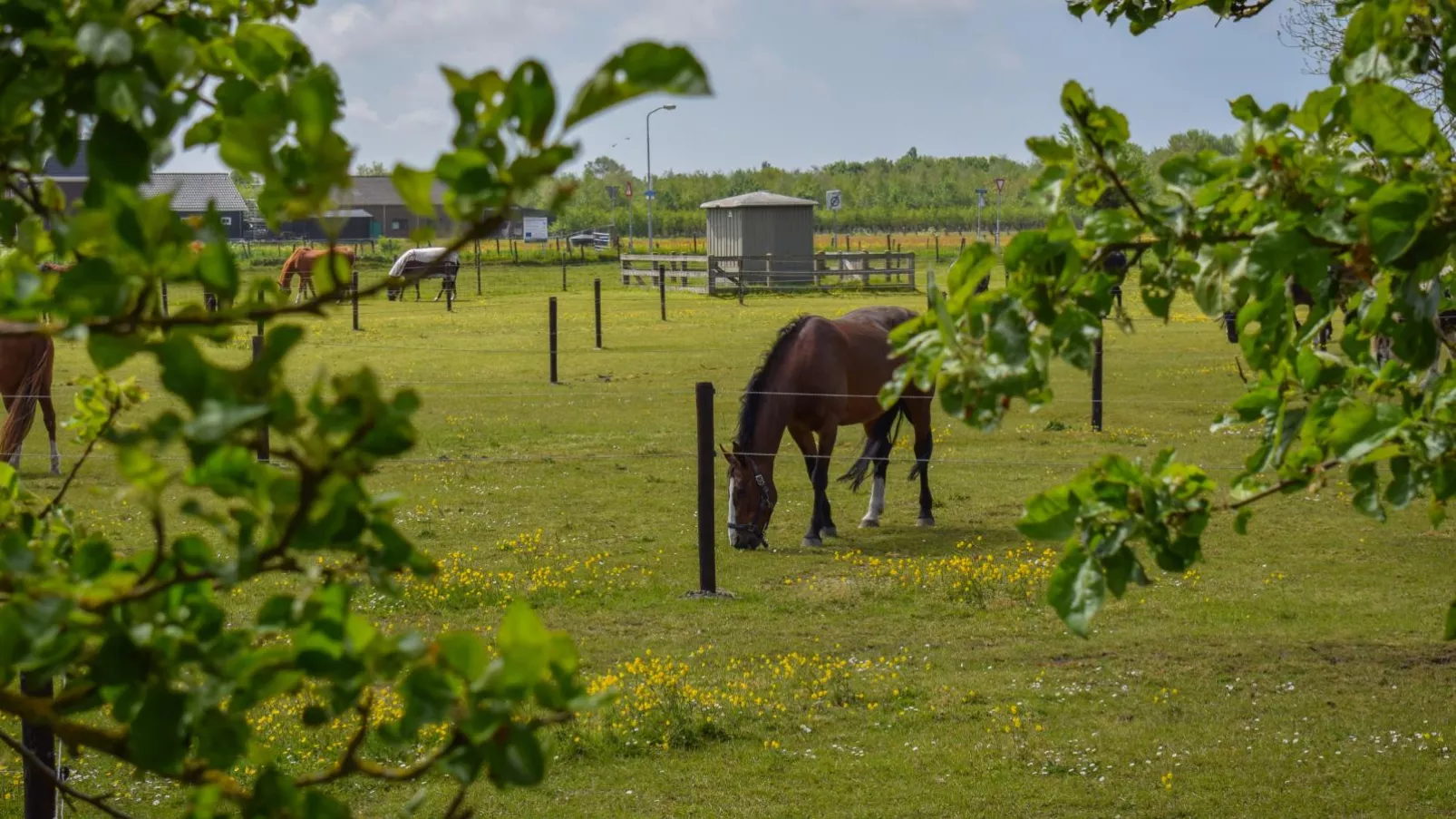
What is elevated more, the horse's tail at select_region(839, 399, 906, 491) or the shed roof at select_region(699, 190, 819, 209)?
the shed roof at select_region(699, 190, 819, 209)

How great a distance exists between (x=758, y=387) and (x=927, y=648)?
3944mm

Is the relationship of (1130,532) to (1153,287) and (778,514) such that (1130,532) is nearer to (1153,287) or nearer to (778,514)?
(1153,287)

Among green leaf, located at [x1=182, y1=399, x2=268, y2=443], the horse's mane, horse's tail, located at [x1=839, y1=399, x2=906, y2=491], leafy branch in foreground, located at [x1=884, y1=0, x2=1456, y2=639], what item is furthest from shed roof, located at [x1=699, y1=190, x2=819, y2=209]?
green leaf, located at [x1=182, y1=399, x2=268, y2=443]

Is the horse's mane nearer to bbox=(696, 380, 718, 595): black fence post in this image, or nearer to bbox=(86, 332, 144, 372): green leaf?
bbox=(696, 380, 718, 595): black fence post

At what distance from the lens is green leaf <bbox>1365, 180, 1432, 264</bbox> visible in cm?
177

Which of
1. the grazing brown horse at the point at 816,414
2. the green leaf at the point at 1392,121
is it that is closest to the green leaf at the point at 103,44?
the green leaf at the point at 1392,121

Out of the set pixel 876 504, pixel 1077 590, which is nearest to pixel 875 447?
pixel 876 504

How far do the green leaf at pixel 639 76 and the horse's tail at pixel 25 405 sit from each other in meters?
11.9

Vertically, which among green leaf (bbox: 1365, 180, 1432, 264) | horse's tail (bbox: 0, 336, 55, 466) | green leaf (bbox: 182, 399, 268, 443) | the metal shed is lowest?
horse's tail (bbox: 0, 336, 55, 466)

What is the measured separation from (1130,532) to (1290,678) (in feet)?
20.2

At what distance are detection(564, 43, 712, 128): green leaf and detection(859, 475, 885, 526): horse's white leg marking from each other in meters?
11.1

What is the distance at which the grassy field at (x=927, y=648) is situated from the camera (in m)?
6.24

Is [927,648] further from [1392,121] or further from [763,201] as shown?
[763,201]

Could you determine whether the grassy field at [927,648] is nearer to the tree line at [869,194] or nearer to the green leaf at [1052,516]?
the green leaf at [1052,516]
